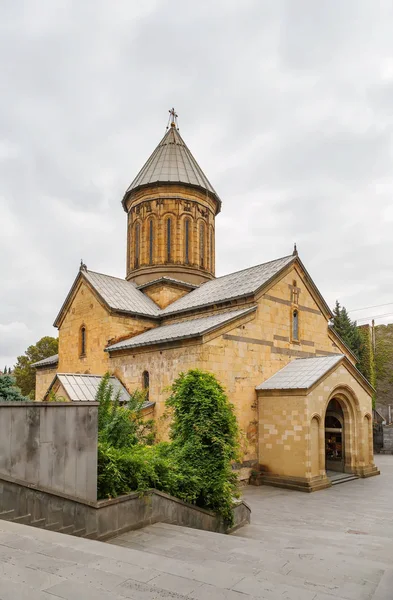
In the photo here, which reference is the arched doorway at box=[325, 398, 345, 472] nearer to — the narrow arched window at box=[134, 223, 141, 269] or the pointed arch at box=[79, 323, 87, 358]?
the pointed arch at box=[79, 323, 87, 358]

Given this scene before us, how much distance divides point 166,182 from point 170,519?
17346 millimetres

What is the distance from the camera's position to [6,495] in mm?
5535

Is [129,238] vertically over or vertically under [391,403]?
over

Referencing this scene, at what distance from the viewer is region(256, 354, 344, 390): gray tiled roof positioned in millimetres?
14422

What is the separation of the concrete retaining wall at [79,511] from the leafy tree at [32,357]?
32.2 m

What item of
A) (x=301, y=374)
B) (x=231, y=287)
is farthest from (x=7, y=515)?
(x=231, y=287)

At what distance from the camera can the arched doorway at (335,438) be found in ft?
53.6

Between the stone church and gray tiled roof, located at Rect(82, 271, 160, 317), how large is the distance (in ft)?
0.27

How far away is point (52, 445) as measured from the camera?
19.7 feet

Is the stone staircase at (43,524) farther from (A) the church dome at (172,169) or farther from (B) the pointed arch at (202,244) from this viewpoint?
(A) the church dome at (172,169)

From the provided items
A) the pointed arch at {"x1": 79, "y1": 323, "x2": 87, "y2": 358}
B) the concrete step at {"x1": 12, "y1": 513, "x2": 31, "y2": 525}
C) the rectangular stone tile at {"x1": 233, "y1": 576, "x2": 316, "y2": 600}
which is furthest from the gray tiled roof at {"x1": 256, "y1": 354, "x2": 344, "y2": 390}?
the rectangular stone tile at {"x1": 233, "y1": 576, "x2": 316, "y2": 600}

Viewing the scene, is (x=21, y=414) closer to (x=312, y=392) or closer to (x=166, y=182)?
(x=312, y=392)

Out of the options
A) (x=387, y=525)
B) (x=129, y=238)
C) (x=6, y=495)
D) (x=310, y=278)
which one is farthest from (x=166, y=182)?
(x=6, y=495)

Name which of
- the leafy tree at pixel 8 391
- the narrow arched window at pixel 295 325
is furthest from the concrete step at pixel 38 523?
the narrow arched window at pixel 295 325
